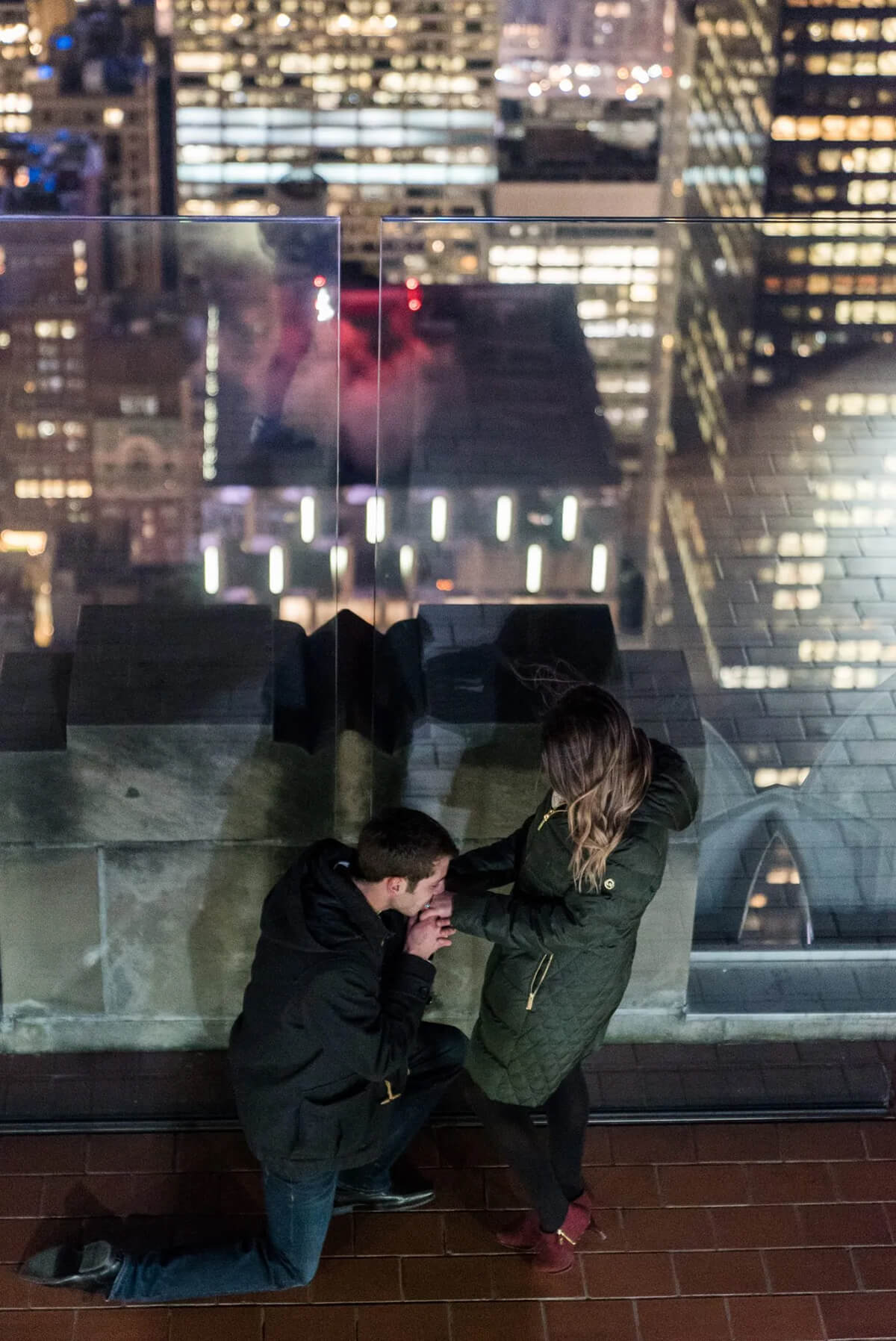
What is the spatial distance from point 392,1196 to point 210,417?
150 centimetres

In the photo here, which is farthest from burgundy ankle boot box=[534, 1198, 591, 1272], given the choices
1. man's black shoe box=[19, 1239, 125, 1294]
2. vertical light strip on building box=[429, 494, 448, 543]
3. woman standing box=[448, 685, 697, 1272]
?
vertical light strip on building box=[429, 494, 448, 543]

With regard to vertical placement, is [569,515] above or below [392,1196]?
above

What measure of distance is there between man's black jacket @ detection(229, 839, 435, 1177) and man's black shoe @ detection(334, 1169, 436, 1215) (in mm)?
348

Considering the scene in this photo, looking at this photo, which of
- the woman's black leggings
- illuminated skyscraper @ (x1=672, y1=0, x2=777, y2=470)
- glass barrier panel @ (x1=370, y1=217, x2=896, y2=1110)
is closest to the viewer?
the woman's black leggings

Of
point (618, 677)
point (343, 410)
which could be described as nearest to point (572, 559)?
point (618, 677)

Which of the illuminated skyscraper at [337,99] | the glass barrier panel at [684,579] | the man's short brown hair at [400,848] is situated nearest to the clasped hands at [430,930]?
the man's short brown hair at [400,848]

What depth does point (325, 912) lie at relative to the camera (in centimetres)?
248

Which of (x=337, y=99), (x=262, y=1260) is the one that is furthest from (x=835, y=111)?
(x=262, y=1260)

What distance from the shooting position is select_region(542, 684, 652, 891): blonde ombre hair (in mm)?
2424

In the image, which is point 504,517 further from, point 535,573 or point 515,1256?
point 515,1256

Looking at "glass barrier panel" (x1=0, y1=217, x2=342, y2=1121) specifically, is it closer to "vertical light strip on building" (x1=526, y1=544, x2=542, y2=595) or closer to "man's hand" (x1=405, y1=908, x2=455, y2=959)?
"vertical light strip on building" (x1=526, y1=544, x2=542, y2=595)

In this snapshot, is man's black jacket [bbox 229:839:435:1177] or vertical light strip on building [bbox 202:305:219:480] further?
vertical light strip on building [bbox 202:305:219:480]

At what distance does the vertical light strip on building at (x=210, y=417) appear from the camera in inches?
113

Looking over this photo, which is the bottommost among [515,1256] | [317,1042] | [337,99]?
[337,99]
